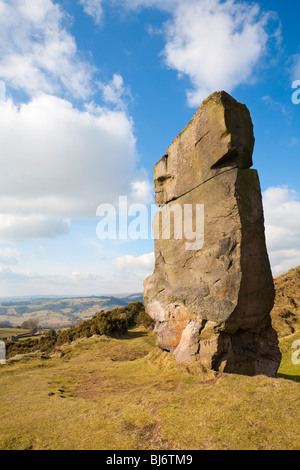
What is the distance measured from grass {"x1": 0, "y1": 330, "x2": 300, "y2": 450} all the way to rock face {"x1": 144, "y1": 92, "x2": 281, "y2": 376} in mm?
1203

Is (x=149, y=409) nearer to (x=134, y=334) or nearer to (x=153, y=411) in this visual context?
(x=153, y=411)

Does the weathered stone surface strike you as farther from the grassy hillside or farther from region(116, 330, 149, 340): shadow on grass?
region(116, 330, 149, 340): shadow on grass

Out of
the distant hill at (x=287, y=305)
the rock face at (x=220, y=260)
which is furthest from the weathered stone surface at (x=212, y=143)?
the distant hill at (x=287, y=305)

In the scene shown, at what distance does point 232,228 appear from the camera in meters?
9.66

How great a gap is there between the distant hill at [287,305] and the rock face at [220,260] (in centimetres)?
1109

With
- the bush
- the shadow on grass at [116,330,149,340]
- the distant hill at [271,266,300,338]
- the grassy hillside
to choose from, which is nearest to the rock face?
the grassy hillside

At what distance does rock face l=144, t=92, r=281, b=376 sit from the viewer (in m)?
9.55

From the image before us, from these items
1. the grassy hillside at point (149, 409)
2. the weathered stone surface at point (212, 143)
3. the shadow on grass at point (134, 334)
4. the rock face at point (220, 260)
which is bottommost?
the shadow on grass at point (134, 334)

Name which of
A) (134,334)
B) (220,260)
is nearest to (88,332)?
(134,334)

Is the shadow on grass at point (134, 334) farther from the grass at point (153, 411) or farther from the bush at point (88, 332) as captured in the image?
the grass at point (153, 411)

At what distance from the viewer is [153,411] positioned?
6.68 metres

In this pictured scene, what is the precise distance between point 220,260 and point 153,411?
4973 millimetres

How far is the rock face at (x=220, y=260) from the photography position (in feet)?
31.3
